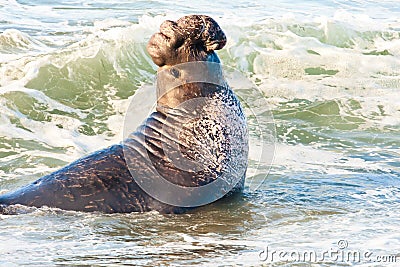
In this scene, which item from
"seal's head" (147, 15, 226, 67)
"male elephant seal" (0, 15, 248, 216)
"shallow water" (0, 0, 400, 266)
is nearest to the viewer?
"shallow water" (0, 0, 400, 266)

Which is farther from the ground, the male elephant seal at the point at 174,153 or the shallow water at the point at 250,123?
the male elephant seal at the point at 174,153

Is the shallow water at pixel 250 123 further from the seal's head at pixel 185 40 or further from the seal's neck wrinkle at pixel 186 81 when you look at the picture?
the seal's head at pixel 185 40

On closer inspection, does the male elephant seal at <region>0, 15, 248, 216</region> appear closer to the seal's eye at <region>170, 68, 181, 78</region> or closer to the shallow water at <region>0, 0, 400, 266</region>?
the seal's eye at <region>170, 68, 181, 78</region>

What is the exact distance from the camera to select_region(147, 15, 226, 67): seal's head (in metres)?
6.84

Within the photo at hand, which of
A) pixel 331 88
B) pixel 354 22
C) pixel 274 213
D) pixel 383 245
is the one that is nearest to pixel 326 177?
pixel 274 213

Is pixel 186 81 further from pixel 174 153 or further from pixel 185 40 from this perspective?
pixel 174 153

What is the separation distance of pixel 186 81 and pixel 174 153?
0.62 m

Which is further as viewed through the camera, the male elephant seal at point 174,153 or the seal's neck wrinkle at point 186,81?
the seal's neck wrinkle at point 186,81

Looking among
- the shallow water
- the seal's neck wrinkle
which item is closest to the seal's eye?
the seal's neck wrinkle

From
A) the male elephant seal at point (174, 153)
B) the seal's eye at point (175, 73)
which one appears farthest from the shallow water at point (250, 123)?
the seal's eye at point (175, 73)

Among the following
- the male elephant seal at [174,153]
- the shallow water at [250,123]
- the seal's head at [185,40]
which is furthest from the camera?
the seal's head at [185,40]

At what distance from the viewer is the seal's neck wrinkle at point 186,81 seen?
6.90 meters

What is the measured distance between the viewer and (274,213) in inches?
268

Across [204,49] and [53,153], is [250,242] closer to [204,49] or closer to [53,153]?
[204,49]
